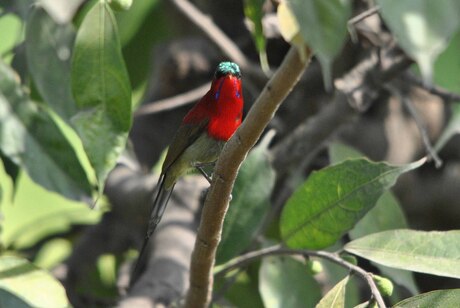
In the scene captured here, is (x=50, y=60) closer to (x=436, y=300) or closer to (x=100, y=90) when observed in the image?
(x=100, y=90)

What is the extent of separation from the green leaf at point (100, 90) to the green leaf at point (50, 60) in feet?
0.71

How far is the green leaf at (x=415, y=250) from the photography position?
130 centimetres

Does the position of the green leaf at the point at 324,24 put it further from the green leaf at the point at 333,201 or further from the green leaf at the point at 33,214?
the green leaf at the point at 33,214

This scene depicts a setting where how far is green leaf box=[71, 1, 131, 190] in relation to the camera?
4.17 feet

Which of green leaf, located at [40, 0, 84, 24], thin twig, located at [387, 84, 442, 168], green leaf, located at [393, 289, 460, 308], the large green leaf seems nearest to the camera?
green leaf, located at [40, 0, 84, 24]

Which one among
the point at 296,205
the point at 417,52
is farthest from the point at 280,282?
the point at 417,52

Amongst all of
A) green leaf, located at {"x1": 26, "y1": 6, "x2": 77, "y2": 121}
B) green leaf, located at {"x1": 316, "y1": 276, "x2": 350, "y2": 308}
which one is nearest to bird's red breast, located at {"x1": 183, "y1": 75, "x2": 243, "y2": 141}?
green leaf, located at {"x1": 26, "y1": 6, "x2": 77, "y2": 121}

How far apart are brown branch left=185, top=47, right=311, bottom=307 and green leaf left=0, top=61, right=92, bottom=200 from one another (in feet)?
0.79

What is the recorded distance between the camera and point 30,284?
1.39 meters

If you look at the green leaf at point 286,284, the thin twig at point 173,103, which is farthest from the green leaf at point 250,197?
the thin twig at point 173,103

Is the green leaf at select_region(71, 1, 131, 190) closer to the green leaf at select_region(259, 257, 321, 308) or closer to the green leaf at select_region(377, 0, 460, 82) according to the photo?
the green leaf at select_region(259, 257, 321, 308)

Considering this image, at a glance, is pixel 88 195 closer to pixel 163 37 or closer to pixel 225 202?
pixel 225 202

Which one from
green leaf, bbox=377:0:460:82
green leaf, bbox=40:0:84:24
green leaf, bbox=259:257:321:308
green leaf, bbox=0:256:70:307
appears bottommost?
green leaf, bbox=259:257:321:308

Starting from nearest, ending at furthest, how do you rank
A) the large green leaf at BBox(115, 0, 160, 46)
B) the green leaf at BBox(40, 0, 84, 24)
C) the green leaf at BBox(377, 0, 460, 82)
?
the green leaf at BBox(377, 0, 460, 82), the green leaf at BBox(40, 0, 84, 24), the large green leaf at BBox(115, 0, 160, 46)
